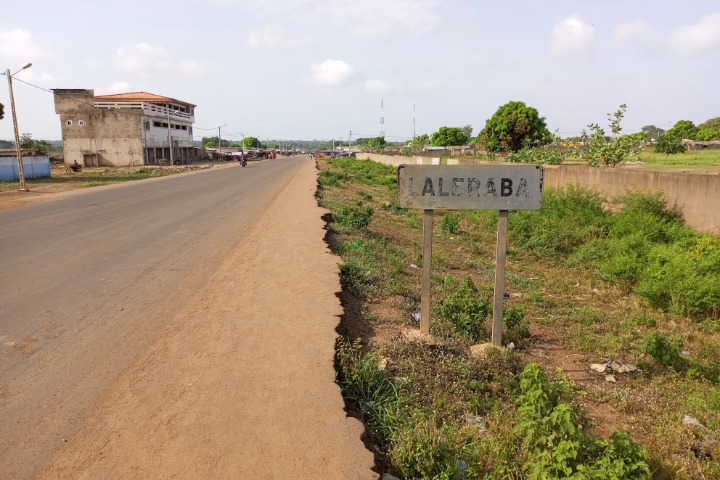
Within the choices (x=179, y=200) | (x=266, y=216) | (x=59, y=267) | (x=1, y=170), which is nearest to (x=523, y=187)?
(x=59, y=267)

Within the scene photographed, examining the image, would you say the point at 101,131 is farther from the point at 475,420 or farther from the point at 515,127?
the point at 475,420

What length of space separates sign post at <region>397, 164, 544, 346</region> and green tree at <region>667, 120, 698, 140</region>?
76.9 meters

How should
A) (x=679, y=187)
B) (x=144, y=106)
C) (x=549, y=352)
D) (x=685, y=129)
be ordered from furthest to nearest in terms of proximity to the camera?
(x=685, y=129), (x=144, y=106), (x=679, y=187), (x=549, y=352)

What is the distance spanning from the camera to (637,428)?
14.2 feet

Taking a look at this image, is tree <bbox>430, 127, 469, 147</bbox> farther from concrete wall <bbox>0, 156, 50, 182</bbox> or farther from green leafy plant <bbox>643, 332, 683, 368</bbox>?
green leafy plant <bbox>643, 332, 683, 368</bbox>

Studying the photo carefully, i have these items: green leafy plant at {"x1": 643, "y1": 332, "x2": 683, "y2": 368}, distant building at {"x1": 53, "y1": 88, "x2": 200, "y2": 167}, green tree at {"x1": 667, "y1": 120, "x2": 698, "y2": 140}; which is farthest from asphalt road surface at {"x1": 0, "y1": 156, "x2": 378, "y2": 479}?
green tree at {"x1": 667, "y1": 120, "x2": 698, "y2": 140}

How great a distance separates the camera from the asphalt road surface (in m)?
3.11

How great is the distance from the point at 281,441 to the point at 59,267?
6.23 metres

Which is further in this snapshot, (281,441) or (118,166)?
(118,166)

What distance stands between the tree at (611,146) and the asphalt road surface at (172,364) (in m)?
14.9

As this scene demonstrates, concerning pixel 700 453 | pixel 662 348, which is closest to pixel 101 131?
pixel 662 348

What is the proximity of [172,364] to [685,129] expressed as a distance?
8605 centimetres

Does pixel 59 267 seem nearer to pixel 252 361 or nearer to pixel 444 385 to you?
pixel 252 361

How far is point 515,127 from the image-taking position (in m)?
55.7
